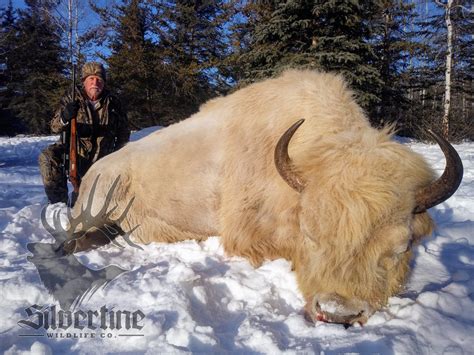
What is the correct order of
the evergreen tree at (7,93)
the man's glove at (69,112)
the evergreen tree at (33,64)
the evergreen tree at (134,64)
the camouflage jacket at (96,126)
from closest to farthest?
the man's glove at (69,112) < the camouflage jacket at (96,126) < the evergreen tree at (134,64) < the evergreen tree at (33,64) < the evergreen tree at (7,93)

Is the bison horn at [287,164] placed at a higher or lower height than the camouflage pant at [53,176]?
higher

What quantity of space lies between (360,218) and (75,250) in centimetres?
319

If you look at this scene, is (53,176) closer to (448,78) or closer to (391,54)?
(448,78)

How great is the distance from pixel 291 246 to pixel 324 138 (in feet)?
3.61

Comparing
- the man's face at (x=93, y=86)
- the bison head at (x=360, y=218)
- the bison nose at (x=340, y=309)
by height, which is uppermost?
the man's face at (x=93, y=86)

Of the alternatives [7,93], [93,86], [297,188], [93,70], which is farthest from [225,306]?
[7,93]

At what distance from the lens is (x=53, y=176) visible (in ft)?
20.2

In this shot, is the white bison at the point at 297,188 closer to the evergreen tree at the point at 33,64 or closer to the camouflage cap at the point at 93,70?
the camouflage cap at the point at 93,70

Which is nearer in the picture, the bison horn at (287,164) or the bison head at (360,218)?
the bison head at (360,218)

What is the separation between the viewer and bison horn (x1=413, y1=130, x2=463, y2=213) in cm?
274

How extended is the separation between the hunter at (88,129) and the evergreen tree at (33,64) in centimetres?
2305

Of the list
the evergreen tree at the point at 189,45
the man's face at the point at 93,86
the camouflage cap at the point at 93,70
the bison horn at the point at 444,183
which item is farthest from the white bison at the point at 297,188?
the evergreen tree at the point at 189,45

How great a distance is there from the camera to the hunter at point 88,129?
20.3ft

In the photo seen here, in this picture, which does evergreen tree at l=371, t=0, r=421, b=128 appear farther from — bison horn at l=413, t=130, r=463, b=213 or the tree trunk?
bison horn at l=413, t=130, r=463, b=213
